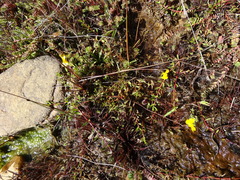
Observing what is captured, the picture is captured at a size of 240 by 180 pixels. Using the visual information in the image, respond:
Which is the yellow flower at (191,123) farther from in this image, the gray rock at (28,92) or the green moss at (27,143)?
the green moss at (27,143)

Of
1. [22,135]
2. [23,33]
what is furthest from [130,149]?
[23,33]

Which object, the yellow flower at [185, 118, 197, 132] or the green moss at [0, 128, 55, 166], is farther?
A: the green moss at [0, 128, 55, 166]

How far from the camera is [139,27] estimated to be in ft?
11.4

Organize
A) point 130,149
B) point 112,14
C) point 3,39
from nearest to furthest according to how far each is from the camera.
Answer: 1. point 130,149
2. point 112,14
3. point 3,39

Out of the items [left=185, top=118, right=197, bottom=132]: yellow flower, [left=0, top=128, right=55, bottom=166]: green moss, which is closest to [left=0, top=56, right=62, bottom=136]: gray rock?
[left=0, top=128, right=55, bottom=166]: green moss

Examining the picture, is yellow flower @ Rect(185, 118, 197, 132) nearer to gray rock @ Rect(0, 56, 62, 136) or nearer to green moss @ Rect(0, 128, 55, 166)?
gray rock @ Rect(0, 56, 62, 136)

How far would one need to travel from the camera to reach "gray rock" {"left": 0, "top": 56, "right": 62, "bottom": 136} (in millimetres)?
3395

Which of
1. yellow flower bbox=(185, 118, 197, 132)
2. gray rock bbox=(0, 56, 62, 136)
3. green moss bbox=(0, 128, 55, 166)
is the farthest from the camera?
green moss bbox=(0, 128, 55, 166)

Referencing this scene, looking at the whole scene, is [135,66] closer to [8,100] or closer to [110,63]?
[110,63]

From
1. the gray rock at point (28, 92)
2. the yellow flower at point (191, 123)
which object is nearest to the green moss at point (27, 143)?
the gray rock at point (28, 92)

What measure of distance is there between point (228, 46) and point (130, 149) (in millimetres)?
2614

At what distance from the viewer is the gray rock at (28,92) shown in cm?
339

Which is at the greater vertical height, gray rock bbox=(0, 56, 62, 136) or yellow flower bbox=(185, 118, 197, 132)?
gray rock bbox=(0, 56, 62, 136)

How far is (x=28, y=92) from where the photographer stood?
3.41m
